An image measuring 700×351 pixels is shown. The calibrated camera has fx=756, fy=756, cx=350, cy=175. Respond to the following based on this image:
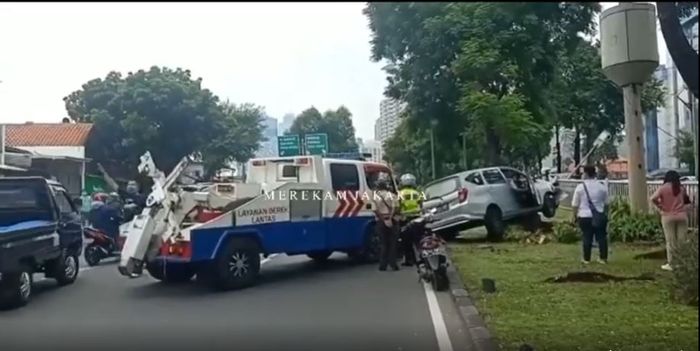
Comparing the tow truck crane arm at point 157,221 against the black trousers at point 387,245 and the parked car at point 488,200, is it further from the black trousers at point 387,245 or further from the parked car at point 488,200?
the parked car at point 488,200

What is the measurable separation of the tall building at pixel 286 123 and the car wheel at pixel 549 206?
279 inches

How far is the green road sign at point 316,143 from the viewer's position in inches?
351

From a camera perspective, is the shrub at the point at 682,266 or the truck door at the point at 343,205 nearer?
the shrub at the point at 682,266

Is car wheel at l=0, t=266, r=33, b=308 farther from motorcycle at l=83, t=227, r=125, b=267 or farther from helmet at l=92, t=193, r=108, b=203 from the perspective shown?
motorcycle at l=83, t=227, r=125, b=267

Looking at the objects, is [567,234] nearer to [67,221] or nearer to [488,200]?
[488,200]

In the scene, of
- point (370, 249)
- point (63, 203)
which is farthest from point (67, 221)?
point (370, 249)

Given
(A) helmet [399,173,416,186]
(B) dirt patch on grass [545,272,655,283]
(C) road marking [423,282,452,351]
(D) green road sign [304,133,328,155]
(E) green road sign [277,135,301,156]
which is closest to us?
(C) road marking [423,282,452,351]

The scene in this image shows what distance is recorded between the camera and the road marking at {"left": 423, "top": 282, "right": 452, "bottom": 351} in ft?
21.8

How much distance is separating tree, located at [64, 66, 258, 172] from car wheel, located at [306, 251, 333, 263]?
298cm

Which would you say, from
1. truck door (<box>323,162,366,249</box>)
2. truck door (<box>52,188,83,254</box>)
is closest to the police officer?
truck door (<box>323,162,366,249</box>)

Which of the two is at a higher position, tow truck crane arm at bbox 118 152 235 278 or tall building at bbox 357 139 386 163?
tall building at bbox 357 139 386 163

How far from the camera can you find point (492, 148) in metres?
8.12

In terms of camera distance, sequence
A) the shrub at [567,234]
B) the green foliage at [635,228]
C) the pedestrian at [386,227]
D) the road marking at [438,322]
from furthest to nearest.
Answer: the shrub at [567,234], the green foliage at [635,228], the pedestrian at [386,227], the road marking at [438,322]

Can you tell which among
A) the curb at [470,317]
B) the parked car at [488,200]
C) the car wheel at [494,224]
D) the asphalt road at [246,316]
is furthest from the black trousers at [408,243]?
the car wheel at [494,224]
